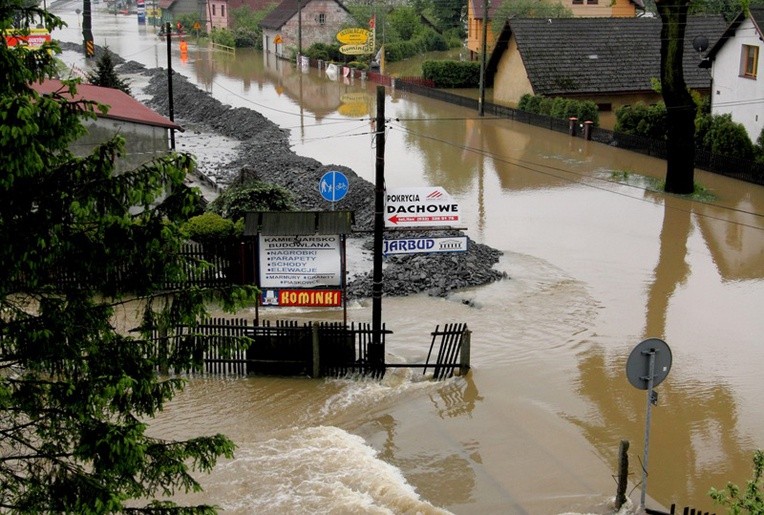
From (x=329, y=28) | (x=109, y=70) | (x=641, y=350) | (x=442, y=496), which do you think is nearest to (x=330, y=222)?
(x=442, y=496)

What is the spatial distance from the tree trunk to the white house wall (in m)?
5.99

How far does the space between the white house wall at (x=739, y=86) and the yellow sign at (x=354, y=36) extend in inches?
1330

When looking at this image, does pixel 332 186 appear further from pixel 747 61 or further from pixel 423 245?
pixel 747 61

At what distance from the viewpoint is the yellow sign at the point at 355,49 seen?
219ft

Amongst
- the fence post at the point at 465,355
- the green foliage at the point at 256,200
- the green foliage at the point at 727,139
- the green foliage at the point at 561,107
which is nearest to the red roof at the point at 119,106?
the green foliage at the point at 256,200

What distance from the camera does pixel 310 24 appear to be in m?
80.4

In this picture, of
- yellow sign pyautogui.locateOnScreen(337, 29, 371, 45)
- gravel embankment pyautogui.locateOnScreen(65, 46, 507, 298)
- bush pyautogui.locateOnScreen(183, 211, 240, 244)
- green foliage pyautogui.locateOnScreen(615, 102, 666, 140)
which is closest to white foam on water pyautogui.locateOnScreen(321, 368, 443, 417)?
gravel embankment pyautogui.locateOnScreen(65, 46, 507, 298)

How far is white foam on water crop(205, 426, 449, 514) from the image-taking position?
12453mm

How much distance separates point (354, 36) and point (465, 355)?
5380 cm

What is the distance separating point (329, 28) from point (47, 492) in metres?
75.8

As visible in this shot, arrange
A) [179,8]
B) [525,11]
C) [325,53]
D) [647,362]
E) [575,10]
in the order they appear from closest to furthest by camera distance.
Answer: [647,362], [525,11], [575,10], [325,53], [179,8]

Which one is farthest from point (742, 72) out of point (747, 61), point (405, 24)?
point (405, 24)

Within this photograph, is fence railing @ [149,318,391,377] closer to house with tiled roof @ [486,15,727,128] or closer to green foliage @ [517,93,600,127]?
green foliage @ [517,93,600,127]

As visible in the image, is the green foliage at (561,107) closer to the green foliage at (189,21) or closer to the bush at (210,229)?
the bush at (210,229)
